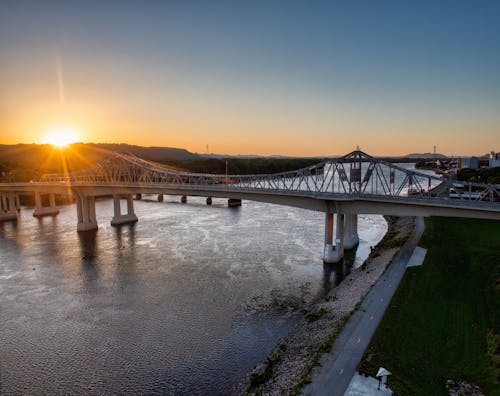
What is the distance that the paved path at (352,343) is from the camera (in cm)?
1495

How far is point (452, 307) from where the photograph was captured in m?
22.8

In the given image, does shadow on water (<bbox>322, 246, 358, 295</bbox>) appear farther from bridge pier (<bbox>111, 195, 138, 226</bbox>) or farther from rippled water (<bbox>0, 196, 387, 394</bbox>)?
bridge pier (<bbox>111, 195, 138, 226</bbox>)

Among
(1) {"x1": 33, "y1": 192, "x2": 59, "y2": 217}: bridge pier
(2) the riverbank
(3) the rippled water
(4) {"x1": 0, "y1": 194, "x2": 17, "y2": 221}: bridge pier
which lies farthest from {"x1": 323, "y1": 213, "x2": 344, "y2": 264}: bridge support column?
(4) {"x1": 0, "y1": 194, "x2": 17, "y2": 221}: bridge pier

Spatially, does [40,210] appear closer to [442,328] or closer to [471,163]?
[442,328]

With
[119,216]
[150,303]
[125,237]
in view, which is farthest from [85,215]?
[150,303]

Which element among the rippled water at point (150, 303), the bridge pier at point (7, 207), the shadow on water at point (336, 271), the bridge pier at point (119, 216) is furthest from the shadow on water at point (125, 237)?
the bridge pier at point (7, 207)

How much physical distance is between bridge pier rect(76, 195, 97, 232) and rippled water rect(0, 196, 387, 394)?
2613 millimetres

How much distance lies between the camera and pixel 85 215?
198 feet

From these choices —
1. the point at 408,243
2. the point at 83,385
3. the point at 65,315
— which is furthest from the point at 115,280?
the point at 408,243

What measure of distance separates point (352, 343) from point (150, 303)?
17.5 m

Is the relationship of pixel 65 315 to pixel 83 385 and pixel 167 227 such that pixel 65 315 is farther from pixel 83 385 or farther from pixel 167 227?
pixel 167 227

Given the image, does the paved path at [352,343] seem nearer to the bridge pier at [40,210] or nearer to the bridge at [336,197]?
the bridge at [336,197]

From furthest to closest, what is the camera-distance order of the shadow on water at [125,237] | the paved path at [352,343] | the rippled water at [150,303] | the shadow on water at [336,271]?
1. the shadow on water at [125,237]
2. the shadow on water at [336,271]
3. the rippled water at [150,303]
4. the paved path at [352,343]

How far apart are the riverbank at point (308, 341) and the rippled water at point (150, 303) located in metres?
1.38
